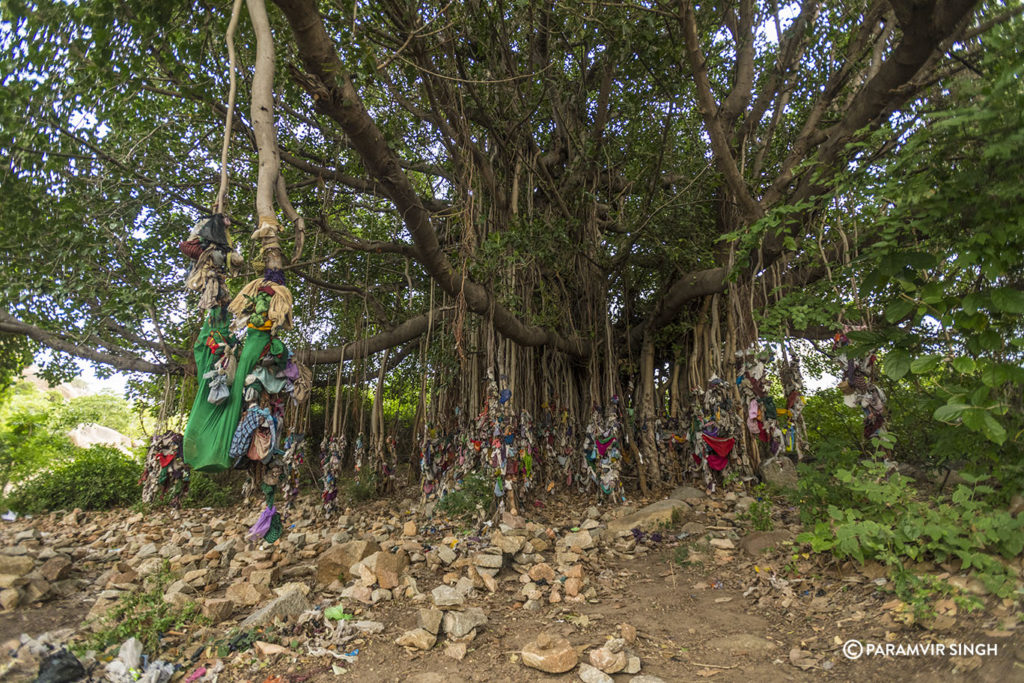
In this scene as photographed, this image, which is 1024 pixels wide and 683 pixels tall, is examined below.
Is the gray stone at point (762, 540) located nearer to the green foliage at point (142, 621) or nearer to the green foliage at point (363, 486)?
the green foliage at point (142, 621)

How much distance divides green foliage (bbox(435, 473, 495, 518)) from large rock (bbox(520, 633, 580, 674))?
1.80 metres

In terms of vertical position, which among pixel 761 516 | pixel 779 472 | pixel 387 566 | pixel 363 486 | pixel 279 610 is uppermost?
pixel 779 472

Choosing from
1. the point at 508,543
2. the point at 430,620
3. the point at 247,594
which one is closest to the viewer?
the point at 430,620

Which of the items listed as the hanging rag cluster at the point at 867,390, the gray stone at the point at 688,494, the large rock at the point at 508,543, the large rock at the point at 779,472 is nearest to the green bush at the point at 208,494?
the large rock at the point at 508,543

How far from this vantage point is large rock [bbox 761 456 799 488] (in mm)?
4187

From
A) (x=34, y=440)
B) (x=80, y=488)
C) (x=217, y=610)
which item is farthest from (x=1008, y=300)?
(x=34, y=440)

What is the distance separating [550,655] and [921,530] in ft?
5.38

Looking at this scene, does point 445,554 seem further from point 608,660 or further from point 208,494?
point 208,494

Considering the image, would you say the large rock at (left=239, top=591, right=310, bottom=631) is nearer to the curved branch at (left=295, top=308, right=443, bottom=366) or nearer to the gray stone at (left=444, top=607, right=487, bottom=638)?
the gray stone at (left=444, top=607, right=487, bottom=638)

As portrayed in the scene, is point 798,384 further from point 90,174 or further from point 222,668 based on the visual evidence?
point 90,174

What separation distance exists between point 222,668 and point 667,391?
474 centimetres

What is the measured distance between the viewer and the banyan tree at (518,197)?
2.67 meters

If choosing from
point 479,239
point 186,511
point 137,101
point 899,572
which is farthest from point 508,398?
point 186,511

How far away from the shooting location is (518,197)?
14.8ft
